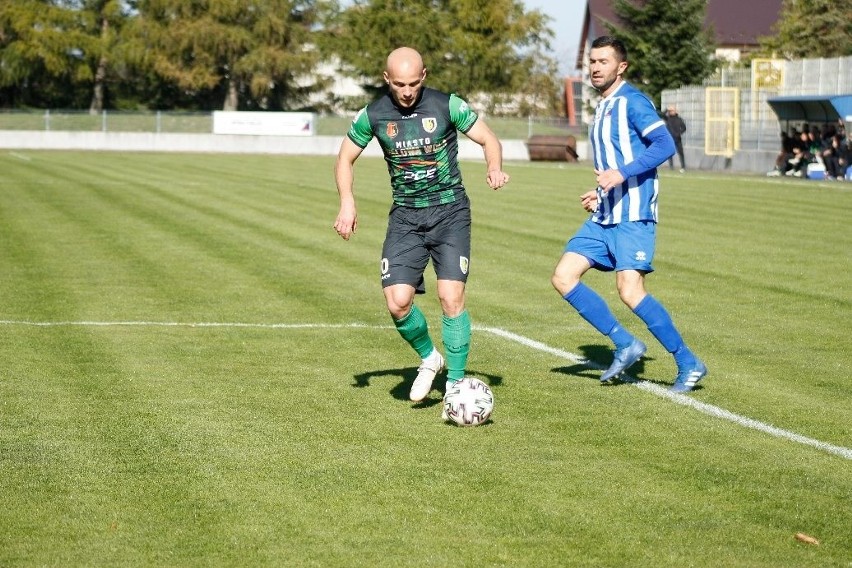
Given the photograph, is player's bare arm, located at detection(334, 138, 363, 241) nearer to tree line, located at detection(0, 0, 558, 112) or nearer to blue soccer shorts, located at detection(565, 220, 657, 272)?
blue soccer shorts, located at detection(565, 220, 657, 272)

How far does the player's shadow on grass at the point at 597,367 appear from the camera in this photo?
9.18 metres

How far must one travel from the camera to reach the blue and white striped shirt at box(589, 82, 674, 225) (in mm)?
8492

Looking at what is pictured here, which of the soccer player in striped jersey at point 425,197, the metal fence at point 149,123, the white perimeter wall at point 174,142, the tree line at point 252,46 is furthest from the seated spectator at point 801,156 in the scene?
the tree line at point 252,46

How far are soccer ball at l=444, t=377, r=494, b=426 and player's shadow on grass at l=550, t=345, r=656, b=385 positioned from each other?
158 centimetres

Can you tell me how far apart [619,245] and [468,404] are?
172 cm

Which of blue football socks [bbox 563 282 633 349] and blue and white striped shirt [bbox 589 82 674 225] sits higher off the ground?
blue and white striped shirt [bbox 589 82 674 225]

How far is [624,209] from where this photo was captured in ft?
28.2

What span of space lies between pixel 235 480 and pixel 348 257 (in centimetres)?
1060

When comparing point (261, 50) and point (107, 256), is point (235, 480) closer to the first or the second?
point (107, 256)

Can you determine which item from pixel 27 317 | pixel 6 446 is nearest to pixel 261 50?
pixel 27 317

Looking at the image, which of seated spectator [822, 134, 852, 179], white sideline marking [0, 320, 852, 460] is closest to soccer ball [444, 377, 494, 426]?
white sideline marking [0, 320, 852, 460]

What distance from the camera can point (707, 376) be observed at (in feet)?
30.0

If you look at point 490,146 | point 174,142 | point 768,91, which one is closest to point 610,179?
point 490,146

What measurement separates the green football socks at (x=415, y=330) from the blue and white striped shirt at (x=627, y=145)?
137cm
